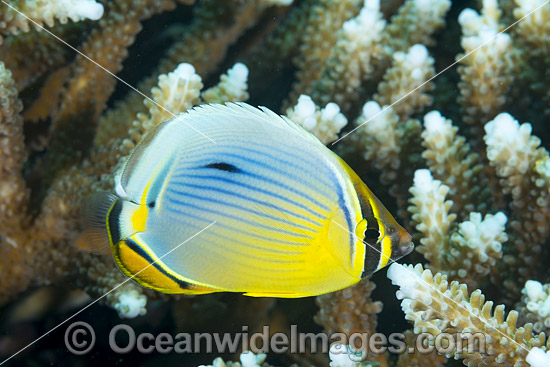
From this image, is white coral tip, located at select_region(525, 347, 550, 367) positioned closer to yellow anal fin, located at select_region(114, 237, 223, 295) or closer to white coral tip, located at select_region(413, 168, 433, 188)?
white coral tip, located at select_region(413, 168, 433, 188)

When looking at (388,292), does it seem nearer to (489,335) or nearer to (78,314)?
(489,335)

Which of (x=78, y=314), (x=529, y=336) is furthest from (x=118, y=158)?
(x=529, y=336)

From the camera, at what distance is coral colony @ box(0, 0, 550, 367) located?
1.58 m

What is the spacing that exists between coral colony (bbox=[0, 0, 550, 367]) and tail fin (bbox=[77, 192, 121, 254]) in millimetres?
469

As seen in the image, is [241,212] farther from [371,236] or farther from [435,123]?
[435,123]

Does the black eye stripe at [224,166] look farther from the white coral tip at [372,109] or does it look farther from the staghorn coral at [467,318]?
the white coral tip at [372,109]

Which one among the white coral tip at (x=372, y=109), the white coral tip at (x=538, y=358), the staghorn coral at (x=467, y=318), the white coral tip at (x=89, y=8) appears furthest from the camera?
the white coral tip at (x=372, y=109)

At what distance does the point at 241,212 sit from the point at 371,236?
29 centimetres

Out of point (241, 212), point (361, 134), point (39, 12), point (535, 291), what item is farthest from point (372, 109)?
point (39, 12)

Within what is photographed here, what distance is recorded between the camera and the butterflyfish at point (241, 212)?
1117 mm

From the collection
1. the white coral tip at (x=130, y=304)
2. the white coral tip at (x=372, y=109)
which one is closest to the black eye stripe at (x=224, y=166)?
the white coral tip at (x=130, y=304)

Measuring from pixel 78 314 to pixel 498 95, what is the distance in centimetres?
174

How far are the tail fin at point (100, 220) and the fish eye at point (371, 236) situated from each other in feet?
1.82

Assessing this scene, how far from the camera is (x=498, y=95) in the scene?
2.00m
